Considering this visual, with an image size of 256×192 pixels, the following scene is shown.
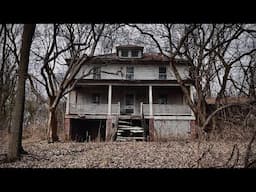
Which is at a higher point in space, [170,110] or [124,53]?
[124,53]

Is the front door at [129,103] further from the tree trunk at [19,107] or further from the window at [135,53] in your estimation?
the tree trunk at [19,107]

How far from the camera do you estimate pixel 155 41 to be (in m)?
12.6

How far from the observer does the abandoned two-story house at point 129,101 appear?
1263 centimetres

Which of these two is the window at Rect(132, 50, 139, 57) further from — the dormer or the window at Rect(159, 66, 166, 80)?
the window at Rect(159, 66, 166, 80)

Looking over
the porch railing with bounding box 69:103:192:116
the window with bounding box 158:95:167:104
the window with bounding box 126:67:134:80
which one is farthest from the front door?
the window with bounding box 158:95:167:104

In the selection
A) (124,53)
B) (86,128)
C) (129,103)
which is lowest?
(86,128)

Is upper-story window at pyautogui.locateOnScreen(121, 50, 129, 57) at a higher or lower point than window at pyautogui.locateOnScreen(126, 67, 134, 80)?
higher

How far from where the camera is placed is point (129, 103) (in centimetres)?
1514

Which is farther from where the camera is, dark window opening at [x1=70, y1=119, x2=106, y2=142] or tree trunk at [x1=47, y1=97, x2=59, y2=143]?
dark window opening at [x1=70, y1=119, x2=106, y2=142]

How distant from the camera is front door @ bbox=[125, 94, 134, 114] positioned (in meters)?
15.0

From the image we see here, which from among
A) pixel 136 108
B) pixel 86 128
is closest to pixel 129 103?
pixel 136 108

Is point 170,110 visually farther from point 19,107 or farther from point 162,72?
point 19,107

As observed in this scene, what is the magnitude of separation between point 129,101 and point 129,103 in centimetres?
12
